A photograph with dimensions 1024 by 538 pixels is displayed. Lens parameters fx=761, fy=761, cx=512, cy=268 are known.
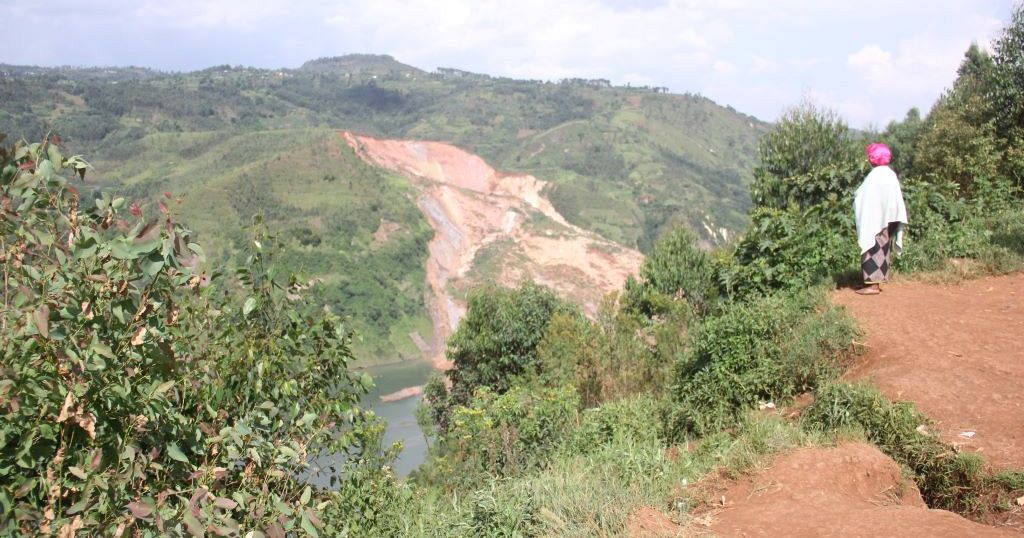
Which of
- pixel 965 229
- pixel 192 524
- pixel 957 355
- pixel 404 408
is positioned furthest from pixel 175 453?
pixel 404 408

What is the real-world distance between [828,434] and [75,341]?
14.1 feet

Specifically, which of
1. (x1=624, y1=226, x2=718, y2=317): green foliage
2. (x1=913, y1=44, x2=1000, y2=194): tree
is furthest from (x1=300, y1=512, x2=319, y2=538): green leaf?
(x1=624, y1=226, x2=718, y2=317): green foliage

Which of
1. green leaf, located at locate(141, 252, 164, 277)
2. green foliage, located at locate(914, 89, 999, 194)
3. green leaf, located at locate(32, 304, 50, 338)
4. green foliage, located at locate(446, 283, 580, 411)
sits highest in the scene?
green foliage, located at locate(914, 89, 999, 194)

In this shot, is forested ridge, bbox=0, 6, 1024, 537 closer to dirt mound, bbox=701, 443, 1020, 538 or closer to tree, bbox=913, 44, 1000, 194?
dirt mound, bbox=701, 443, 1020, 538

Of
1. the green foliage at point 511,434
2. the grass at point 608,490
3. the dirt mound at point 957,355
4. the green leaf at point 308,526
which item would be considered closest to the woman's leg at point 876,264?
the dirt mound at point 957,355

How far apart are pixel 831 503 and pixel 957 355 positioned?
269 centimetres

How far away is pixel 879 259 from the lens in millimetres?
7555

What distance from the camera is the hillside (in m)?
55.3

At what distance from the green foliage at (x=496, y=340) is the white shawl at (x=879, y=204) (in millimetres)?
12637

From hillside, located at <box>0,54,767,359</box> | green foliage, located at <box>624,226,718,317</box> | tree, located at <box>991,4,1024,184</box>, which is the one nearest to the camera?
tree, located at <box>991,4,1024,184</box>

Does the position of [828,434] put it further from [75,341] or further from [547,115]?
[547,115]

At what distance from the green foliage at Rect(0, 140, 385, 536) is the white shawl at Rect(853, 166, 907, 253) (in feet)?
20.2

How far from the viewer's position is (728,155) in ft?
560

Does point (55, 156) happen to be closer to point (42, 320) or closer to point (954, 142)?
point (42, 320)
